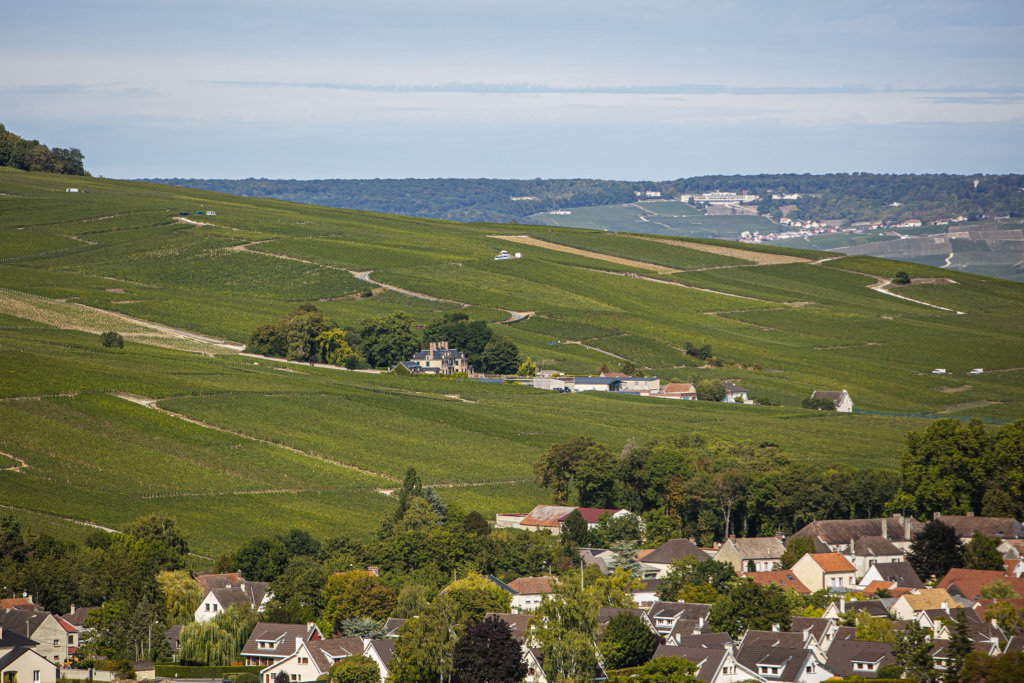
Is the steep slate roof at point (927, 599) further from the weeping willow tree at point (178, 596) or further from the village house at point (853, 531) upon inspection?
the weeping willow tree at point (178, 596)

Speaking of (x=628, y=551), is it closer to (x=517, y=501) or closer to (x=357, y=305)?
(x=517, y=501)

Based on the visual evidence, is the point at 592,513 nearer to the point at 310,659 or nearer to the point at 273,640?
the point at 273,640

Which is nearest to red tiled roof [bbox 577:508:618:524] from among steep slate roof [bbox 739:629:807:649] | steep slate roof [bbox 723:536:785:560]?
steep slate roof [bbox 723:536:785:560]

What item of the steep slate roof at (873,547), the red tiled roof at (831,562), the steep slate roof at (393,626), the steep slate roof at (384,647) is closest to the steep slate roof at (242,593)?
the steep slate roof at (393,626)

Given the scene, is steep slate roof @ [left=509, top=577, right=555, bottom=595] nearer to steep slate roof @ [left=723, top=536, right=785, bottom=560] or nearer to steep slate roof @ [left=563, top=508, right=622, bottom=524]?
steep slate roof @ [left=563, top=508, right=622, bottom=524]

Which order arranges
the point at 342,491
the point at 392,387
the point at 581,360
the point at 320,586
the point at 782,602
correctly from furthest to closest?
the point at 581,360 < the point at 392,387 < the point at 342,491 < the point at 320,586 < the point at 782,602

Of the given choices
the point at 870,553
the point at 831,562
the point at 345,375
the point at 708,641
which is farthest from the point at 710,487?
the point at 345,375

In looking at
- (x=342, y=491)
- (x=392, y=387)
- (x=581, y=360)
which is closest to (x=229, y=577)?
(x=342, y=491)
